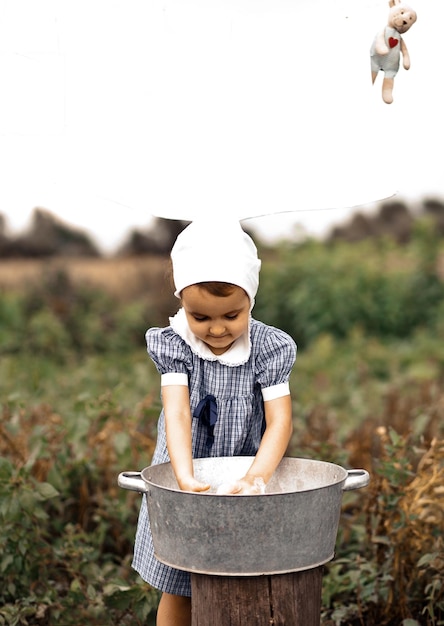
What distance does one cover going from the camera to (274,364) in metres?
2.68

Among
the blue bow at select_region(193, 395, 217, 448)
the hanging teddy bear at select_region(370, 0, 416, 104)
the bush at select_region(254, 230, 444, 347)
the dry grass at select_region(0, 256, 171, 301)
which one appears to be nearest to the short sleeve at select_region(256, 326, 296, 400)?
the blue bow at select_region(193, 395, 217, 448)

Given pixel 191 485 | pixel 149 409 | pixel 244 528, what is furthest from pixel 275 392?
pixel 149 409

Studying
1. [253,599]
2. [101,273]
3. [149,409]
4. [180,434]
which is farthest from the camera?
[101,273]

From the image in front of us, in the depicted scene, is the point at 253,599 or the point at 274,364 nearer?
the point at 253,599

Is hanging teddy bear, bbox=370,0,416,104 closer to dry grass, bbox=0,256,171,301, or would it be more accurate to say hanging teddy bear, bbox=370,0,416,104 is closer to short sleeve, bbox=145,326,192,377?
short sleeve, bbox=145,326,192,377

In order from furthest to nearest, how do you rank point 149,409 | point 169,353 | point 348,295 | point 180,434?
1. point 348,295
2. point 149,409
3. point 169,353
4. point 180,434

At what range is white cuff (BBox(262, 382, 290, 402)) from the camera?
2670 mm

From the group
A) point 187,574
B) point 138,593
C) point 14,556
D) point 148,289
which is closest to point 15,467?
point 14,556

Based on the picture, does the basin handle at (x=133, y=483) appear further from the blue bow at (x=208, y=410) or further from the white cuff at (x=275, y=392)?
the white cuff at (x=275, y=392)

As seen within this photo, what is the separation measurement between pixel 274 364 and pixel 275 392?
0.08 m

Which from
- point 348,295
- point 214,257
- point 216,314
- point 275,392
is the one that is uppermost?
point 348,295

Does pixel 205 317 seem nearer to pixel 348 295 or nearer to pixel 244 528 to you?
pixel 244 528

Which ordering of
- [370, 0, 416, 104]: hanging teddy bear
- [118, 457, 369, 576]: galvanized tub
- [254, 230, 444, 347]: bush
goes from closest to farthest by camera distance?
[118, 457, 369, 576]: galvanized tub < [370, 0, 416, 104]: hanging teddy bear < [254, 230, 444, 347]: bush

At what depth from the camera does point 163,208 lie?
282cm
